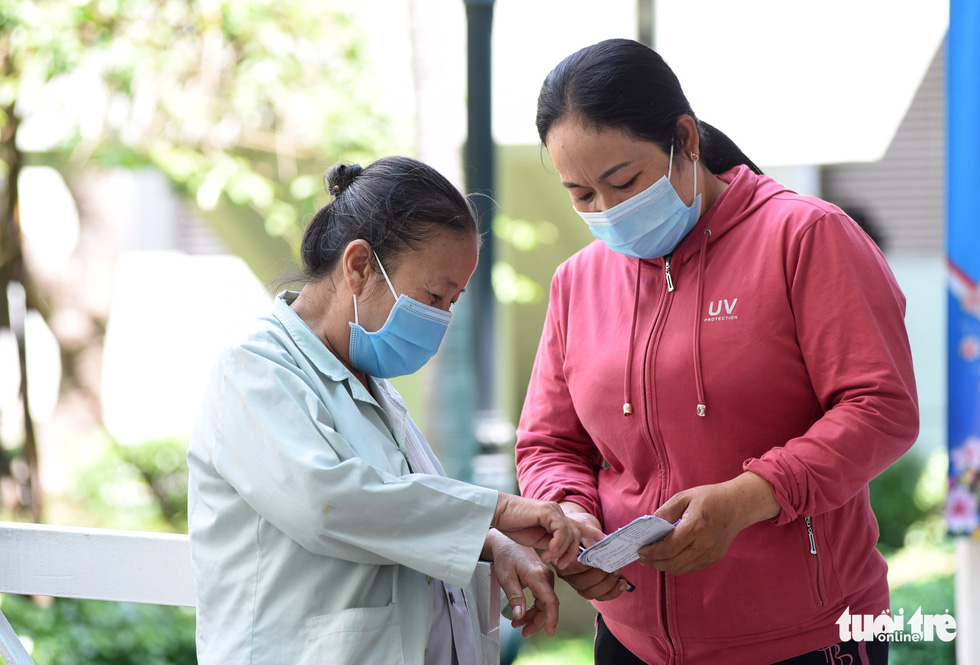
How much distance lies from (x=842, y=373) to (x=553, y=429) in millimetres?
692

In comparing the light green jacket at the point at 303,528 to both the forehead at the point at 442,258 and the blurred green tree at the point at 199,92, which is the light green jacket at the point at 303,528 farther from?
the blurred green tree at the point at 199,92

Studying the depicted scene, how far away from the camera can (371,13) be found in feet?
19.8

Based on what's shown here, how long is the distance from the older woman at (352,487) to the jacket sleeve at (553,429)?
0.75 feet

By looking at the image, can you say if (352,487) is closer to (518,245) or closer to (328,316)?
(328,316)

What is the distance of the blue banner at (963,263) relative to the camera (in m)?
3.29

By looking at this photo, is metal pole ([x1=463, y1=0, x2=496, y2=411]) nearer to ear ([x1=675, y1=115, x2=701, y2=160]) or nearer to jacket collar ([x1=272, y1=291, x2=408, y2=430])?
ear ([x1=675, y1=115, x2=701, y2=160])

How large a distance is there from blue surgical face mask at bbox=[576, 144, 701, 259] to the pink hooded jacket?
0.04m

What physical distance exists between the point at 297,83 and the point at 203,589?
483 cm

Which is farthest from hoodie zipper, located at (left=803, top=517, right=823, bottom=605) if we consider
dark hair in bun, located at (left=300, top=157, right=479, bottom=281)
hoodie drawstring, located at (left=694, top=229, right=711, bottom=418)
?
dark hair in bun, located at (left=300, top=157, right=479, bottom=281)

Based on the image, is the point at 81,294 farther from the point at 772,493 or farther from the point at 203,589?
the point at 772,493

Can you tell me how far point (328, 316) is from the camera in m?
1.92

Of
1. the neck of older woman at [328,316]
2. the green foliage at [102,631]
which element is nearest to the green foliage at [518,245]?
the green foliage at [102,631]

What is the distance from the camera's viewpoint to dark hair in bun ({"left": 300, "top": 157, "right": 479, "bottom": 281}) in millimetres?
1872

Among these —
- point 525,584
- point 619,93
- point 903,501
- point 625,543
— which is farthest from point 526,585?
point 903,501
